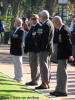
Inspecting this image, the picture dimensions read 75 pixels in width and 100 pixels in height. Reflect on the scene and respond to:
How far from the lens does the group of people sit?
1083cm

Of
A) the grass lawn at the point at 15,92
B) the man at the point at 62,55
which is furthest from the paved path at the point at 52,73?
the grass lawn at the point at 15,92

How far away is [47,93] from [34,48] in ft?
5.77

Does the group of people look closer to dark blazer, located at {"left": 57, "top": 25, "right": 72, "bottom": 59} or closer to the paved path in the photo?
dark blazer, located at {"left": 57, "top": 25, "right": 72, "bottom": 59}

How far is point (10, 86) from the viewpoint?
39.1 ft

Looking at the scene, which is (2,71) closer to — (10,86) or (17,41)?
(17,41)

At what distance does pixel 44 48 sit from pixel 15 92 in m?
1.56

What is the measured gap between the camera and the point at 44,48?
1166cm

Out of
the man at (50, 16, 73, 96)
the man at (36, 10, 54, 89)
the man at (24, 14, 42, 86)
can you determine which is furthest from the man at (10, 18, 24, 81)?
the man at (50, 16, 73, 96)

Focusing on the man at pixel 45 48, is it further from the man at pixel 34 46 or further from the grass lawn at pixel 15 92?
the grass lawn at pixel 15 92

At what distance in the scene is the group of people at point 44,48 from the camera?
10.8 m

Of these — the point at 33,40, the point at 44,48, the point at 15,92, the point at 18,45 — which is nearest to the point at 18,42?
the point at 18,45

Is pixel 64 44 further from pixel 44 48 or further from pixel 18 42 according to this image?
pixel 18 42

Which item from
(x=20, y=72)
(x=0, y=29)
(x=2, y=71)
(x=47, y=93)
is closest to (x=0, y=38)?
(x=0, y=29)

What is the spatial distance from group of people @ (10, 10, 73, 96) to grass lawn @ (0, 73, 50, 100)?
1.51 ft
